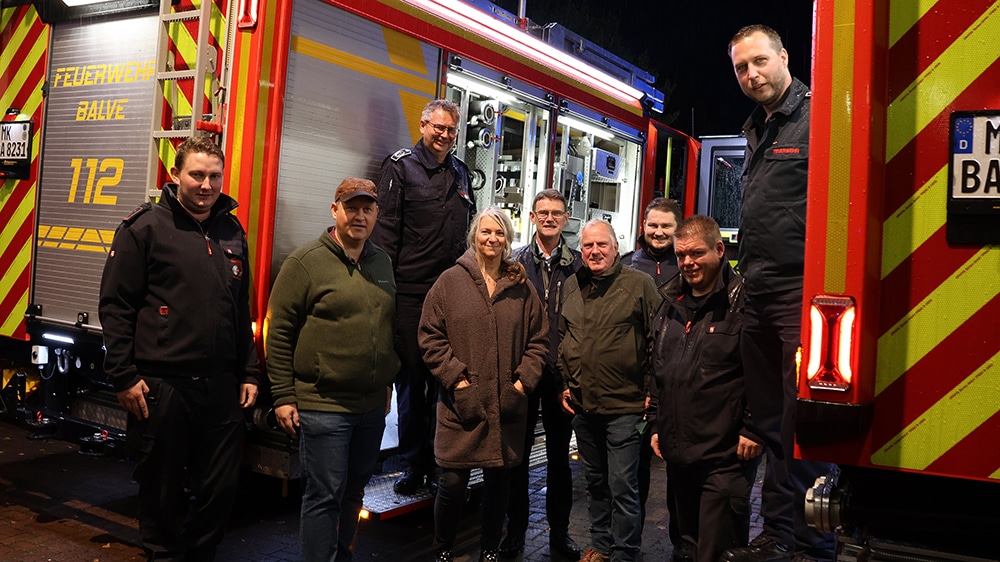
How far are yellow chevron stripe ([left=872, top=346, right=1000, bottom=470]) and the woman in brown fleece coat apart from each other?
Answer: 7.10 ft

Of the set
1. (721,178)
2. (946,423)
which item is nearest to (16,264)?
(946,423)

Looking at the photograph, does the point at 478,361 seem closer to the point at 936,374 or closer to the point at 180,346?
the point at 180,346

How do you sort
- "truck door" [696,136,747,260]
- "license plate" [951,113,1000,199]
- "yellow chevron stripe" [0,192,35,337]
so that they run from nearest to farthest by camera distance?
1. "license plate" [951,113,1000,199]
2. "yellow chevron stripe" [0,192,35,337]
3. "truck door" [696,136,747,260]

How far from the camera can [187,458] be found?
377cm

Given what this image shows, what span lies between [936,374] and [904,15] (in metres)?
0.91

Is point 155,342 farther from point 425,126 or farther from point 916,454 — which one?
point 916,454

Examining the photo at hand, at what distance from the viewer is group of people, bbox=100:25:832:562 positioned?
323 cm

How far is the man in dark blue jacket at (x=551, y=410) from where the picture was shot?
4.55m

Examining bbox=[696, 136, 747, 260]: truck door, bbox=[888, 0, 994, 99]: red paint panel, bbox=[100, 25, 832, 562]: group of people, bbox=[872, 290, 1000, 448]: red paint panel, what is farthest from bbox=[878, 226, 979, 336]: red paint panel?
bbox=[696, 136, 747, 260]: truck door

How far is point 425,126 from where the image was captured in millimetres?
4898

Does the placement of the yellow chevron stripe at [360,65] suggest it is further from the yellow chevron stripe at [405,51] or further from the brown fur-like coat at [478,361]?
the brown fur-like coat at [478,361]

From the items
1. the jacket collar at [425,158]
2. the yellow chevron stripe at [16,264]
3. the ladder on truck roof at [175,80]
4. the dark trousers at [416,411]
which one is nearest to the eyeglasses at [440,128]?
the jacket collar at [425,158]

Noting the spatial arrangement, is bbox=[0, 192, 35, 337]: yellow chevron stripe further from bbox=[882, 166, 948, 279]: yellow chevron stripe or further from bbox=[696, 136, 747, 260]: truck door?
bbox=[696, 136, 747, 260]: truck door

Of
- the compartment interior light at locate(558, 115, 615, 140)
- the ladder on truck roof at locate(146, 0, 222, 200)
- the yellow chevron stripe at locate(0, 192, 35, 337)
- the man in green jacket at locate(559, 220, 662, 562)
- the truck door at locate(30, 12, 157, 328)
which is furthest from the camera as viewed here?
the compartment interior light at locate(558, 115, 615, 140)
